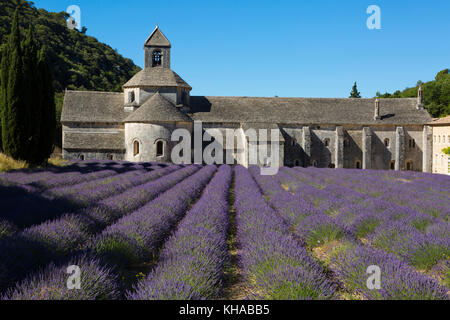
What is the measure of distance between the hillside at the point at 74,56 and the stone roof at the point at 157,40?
26926 mm

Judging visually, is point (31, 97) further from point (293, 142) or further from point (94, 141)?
point (293, 142)

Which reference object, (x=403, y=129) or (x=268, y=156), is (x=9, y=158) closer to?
(x=268, y=156)

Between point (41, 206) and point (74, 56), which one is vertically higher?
point (74, 56)

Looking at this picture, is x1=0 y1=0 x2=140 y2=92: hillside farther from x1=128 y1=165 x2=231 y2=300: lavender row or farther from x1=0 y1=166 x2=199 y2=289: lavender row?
x1=128 y1=165 x2=231 y2=300: lavender row

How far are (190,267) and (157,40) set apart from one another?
3283 cm

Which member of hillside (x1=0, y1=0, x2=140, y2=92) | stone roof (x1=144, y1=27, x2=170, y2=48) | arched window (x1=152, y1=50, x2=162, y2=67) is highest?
hillside (x1=0, y1=0, x2=140, y2=92)

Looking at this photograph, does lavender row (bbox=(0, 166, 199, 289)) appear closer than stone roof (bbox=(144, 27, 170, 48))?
Yes

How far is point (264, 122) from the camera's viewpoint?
32.8m

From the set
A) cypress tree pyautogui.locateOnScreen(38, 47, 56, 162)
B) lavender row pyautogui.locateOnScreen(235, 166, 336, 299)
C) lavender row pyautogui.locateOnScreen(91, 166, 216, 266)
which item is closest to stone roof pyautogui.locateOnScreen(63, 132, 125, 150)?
cypress tree pyautogui.locateOnScreen(38, 47, 56, 162)

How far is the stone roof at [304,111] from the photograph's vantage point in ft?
109

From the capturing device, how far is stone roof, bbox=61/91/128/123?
3123 cm

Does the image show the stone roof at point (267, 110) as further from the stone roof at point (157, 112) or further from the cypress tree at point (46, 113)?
the cypress tree at point (46, 113)

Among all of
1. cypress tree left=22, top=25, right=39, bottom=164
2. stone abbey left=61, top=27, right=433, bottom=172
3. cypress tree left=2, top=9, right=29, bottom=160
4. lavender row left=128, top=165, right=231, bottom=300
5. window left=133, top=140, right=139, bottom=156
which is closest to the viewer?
lavender row left=128, top=165, right=231, bottom=300

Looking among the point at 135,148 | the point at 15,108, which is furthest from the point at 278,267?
the point at 135,148
